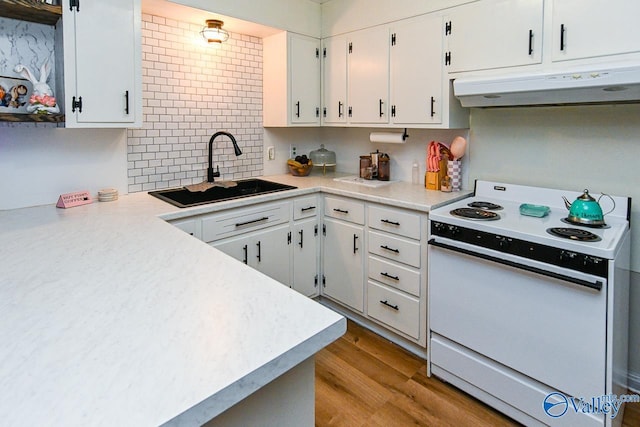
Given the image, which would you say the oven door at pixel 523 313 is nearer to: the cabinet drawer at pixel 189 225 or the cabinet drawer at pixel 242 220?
the cabinet drawer at pixel 242 220

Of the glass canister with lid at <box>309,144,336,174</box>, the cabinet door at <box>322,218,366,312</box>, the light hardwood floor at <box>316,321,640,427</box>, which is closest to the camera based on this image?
the light hardwood floor at <box>316,321,640,427</box>

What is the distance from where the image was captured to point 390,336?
2705 millimetres

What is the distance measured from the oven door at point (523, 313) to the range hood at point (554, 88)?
0.83m

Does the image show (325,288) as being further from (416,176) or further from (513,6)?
(513,6)

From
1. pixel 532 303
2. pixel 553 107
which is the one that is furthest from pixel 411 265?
pixel 553 107

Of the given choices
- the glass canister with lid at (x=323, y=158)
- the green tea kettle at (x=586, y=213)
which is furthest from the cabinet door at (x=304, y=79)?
the green tea kettle at (x=586, y=213)

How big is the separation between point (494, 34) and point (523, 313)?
4.98 feet

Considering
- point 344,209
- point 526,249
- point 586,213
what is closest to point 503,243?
point 526,249

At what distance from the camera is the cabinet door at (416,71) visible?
253 centimetres

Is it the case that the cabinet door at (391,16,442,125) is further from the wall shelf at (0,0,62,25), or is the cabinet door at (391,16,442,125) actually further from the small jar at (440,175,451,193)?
the wall shelf at (0,0,62,25)

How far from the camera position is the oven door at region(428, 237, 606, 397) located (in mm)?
1660

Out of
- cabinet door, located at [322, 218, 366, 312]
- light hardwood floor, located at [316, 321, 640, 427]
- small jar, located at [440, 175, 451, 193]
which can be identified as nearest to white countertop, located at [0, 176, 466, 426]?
light hardwood floor, located at [316, 321, 640, 427]

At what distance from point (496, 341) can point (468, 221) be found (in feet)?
1.97

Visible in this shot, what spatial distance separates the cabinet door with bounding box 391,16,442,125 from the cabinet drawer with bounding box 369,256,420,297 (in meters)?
0.96
